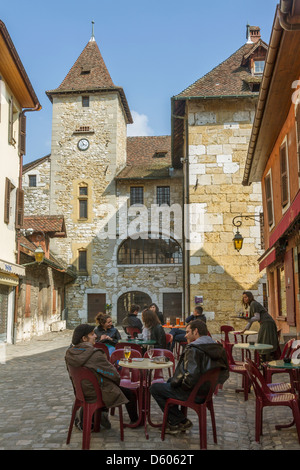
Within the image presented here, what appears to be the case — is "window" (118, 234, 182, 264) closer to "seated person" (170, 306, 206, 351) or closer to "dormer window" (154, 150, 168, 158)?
"dormer window" (154, 150, 168, 158)

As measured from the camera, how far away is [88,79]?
28.5 metres

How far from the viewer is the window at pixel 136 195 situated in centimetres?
2670

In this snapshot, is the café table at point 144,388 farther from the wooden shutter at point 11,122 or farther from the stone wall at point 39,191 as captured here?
the stone wall at point 39,191

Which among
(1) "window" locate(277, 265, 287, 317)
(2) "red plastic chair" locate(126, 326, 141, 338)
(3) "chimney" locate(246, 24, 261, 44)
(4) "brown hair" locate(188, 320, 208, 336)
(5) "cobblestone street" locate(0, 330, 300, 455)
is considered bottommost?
(5) "cobblestone street" locate(0, 330, 300, 455)

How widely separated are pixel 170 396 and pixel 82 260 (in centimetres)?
2216

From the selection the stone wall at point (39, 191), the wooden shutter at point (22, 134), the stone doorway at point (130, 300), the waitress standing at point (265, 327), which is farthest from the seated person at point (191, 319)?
the stone wall at point (39, 191)

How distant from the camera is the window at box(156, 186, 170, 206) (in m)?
26.7

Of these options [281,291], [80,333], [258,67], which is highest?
[258,67]

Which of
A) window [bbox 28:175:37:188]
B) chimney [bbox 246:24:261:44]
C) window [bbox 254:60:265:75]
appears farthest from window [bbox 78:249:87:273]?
chimney [bbox 246:24:261:44]

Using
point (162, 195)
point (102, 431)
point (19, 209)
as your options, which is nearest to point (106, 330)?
point (102, 431)

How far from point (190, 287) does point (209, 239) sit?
1.72m

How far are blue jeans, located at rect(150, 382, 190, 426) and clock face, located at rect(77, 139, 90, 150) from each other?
77.9 ft

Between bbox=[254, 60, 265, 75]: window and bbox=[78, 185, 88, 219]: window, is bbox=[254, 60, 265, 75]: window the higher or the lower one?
the higher one

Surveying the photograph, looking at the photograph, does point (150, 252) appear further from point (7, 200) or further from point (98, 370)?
point (98, 370)
